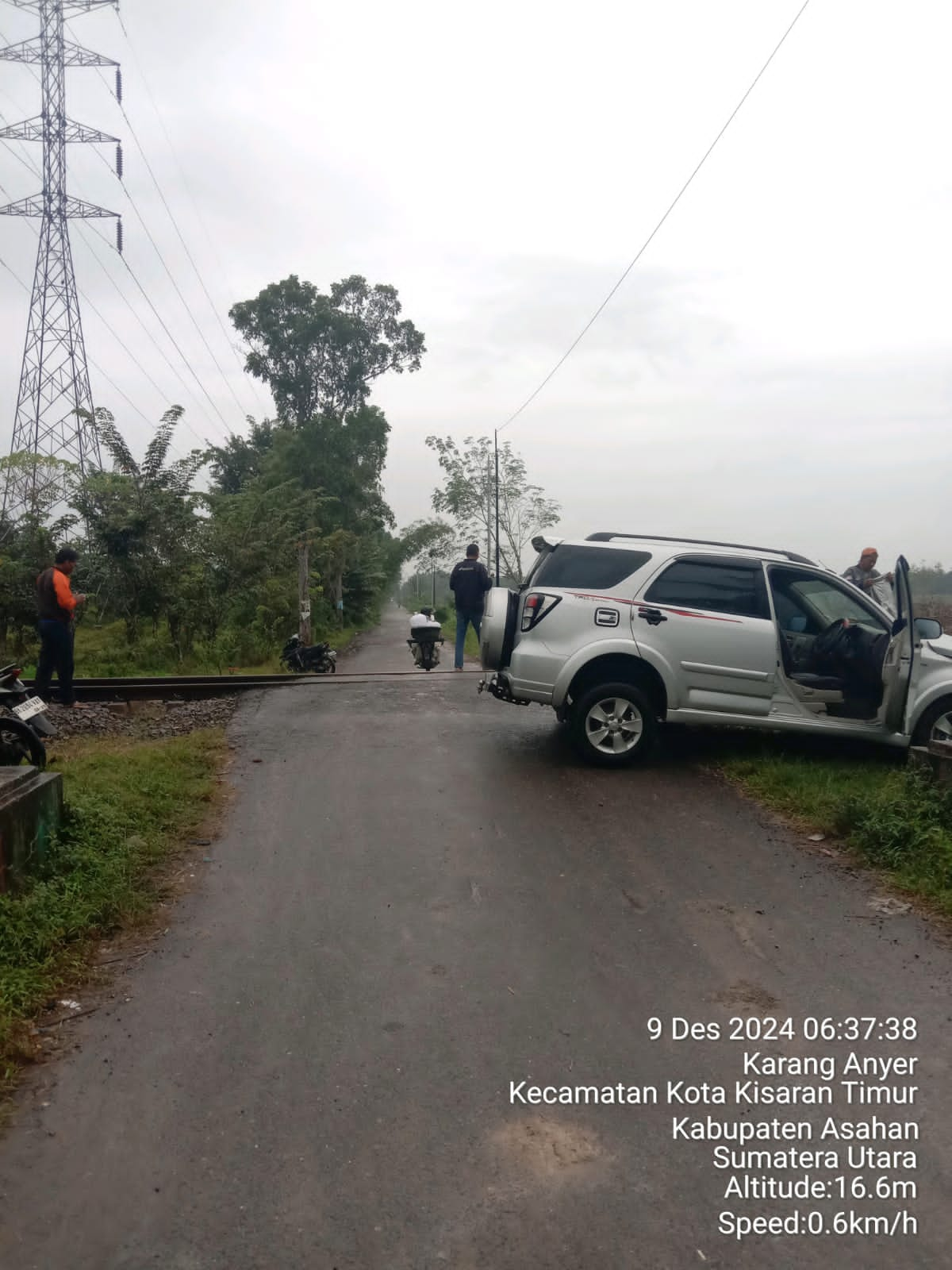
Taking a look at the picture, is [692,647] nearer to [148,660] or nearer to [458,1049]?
[458,1049]

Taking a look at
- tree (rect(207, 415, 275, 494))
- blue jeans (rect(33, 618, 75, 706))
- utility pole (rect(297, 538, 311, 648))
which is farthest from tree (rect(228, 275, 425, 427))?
blue jeans (rect(33, 618, 75, 706))

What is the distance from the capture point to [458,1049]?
386 centimetres

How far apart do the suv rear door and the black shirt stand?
5.89 m

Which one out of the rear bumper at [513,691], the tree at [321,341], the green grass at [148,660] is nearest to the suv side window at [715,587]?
the rear bumper at [513,691]

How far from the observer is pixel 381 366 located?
48.9 metres

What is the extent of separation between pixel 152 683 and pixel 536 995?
10695 millimetres

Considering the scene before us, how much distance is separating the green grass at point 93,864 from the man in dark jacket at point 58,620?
99.3 inches

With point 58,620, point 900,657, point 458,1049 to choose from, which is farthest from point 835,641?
point 58,620

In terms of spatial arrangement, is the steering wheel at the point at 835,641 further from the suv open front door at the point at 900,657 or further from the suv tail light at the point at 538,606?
the suv tail light at the point at 538,606

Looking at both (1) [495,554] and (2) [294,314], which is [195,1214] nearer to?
(1) [495,554]

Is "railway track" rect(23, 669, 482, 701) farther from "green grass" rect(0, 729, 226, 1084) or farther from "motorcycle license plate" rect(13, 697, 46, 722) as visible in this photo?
"motorcycle license plate" rect(13, 697, 46, 722)

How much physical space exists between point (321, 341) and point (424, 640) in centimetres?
3480

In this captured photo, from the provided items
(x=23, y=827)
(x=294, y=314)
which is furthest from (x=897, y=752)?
(x=294, y=314)

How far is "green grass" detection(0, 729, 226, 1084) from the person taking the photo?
4.37m
